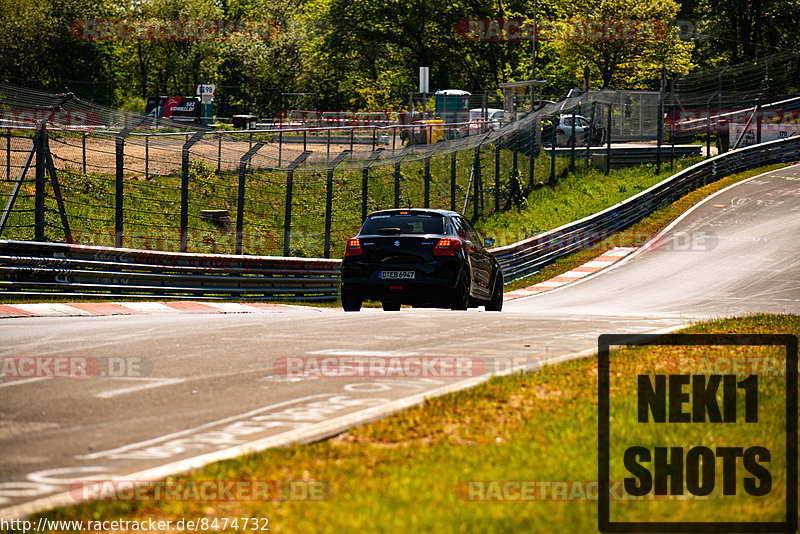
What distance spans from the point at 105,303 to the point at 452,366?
868 cm

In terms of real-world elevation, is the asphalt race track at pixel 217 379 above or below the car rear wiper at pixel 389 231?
below

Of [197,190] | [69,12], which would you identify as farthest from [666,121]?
[69,12]

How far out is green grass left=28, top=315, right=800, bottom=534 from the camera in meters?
4.87

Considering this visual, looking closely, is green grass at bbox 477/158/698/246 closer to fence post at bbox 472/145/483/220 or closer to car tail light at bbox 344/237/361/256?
fence post at bbox 472/145/483/220

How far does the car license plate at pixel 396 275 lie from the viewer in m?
15.5

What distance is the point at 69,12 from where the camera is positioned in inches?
3049

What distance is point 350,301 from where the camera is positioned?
53.9ft

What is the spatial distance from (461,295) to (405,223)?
139 cm
